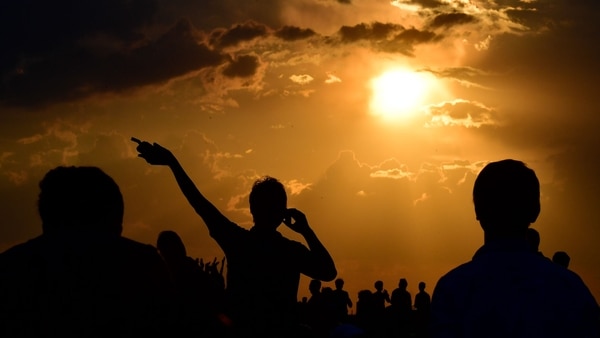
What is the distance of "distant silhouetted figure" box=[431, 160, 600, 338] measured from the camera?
361cm

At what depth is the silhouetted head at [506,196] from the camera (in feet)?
12.6

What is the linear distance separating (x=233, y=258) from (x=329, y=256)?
68cm

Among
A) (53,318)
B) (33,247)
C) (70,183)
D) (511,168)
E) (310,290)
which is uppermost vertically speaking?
(310,290)

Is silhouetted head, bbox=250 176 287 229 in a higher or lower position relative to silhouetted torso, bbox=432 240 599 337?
higher

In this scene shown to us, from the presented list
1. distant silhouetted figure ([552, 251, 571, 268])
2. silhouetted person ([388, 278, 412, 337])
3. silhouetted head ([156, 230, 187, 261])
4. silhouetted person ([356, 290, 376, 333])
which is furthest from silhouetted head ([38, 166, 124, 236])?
silhouetted person ([388, 278, 412, 337])

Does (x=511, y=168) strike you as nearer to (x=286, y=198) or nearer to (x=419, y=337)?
(x=286, y=198)

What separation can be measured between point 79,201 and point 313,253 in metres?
2.17

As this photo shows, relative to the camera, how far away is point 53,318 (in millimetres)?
3666

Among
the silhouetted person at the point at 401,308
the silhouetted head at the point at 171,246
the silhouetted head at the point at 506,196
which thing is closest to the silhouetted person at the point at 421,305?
the silhouetted person at the point at 401,308

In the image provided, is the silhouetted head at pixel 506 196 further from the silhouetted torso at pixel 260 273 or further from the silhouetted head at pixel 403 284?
the silhouetted head at pixel 403 284

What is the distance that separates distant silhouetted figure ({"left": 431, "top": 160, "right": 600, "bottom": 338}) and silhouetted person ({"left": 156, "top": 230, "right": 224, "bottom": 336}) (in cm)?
99

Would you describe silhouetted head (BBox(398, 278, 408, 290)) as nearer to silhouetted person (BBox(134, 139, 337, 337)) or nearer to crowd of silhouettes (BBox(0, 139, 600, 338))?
silhouetted person (BBox(134, 139, 337, 337))

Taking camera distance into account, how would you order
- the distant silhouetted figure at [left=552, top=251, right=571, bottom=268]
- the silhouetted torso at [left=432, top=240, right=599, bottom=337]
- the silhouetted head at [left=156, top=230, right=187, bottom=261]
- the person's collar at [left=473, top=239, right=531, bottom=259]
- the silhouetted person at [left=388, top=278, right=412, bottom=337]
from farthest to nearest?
the silhouetted person at [left=388, top=278, right=412, bottom=337] < the distant silhouetted figure at [left=552, top=251, right=571, bottom=268] < the silhouetted head at [left=156, top=230, right=187, bottom=261] < the person's collar at [left=473, top=239, right=531, bottom=259] < the silhouetted torso at [left=432, top=240, right=599, bottom=337]

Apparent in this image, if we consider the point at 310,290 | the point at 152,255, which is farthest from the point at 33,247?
the point at 310,290
